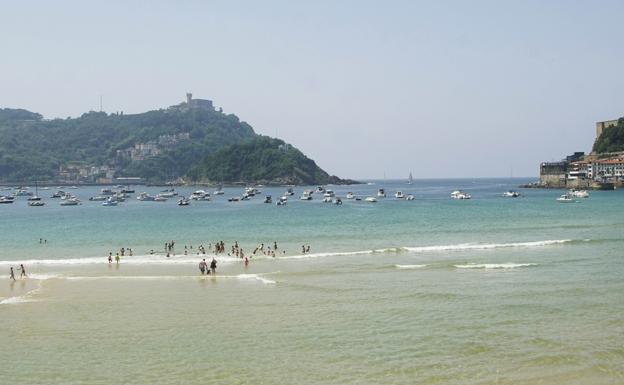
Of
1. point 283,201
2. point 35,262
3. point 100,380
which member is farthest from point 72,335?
point 283,201

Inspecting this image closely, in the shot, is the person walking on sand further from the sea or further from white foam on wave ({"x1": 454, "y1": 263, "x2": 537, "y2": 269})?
white foam on wave ({"x1": 454, "y1": 263, "x2": 537, "y2": 269})

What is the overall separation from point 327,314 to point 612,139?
→ 192934mm

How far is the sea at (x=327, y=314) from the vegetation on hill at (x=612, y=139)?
154 metres

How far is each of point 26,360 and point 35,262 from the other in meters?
28.7

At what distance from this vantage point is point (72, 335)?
79.9 feet

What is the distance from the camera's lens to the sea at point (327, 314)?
1948 cm

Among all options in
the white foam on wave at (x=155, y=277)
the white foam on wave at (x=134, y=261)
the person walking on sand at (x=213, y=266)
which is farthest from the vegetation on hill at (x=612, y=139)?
the white foam on wave at (x=155, y=277)

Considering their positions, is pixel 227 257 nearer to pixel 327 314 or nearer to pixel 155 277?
pixel 155 277

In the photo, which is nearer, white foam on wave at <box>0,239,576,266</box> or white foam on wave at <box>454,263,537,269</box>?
A: white foam on wave at <box>454,263,537,269</box>

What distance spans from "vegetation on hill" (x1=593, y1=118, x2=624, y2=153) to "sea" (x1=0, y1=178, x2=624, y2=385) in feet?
506

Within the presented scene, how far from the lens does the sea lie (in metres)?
19.5

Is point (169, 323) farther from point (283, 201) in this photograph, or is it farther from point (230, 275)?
point (283, 201)

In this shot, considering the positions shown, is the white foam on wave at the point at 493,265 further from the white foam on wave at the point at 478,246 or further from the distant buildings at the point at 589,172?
Result: the distant buildings at the point at 589,172

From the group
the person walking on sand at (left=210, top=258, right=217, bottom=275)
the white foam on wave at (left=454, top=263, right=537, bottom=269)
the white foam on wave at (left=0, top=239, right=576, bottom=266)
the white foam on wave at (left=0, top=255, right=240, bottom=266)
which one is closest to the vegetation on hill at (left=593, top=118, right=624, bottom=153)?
the white foam on wave at (left=0, top=239, right=576, bottom=266)
